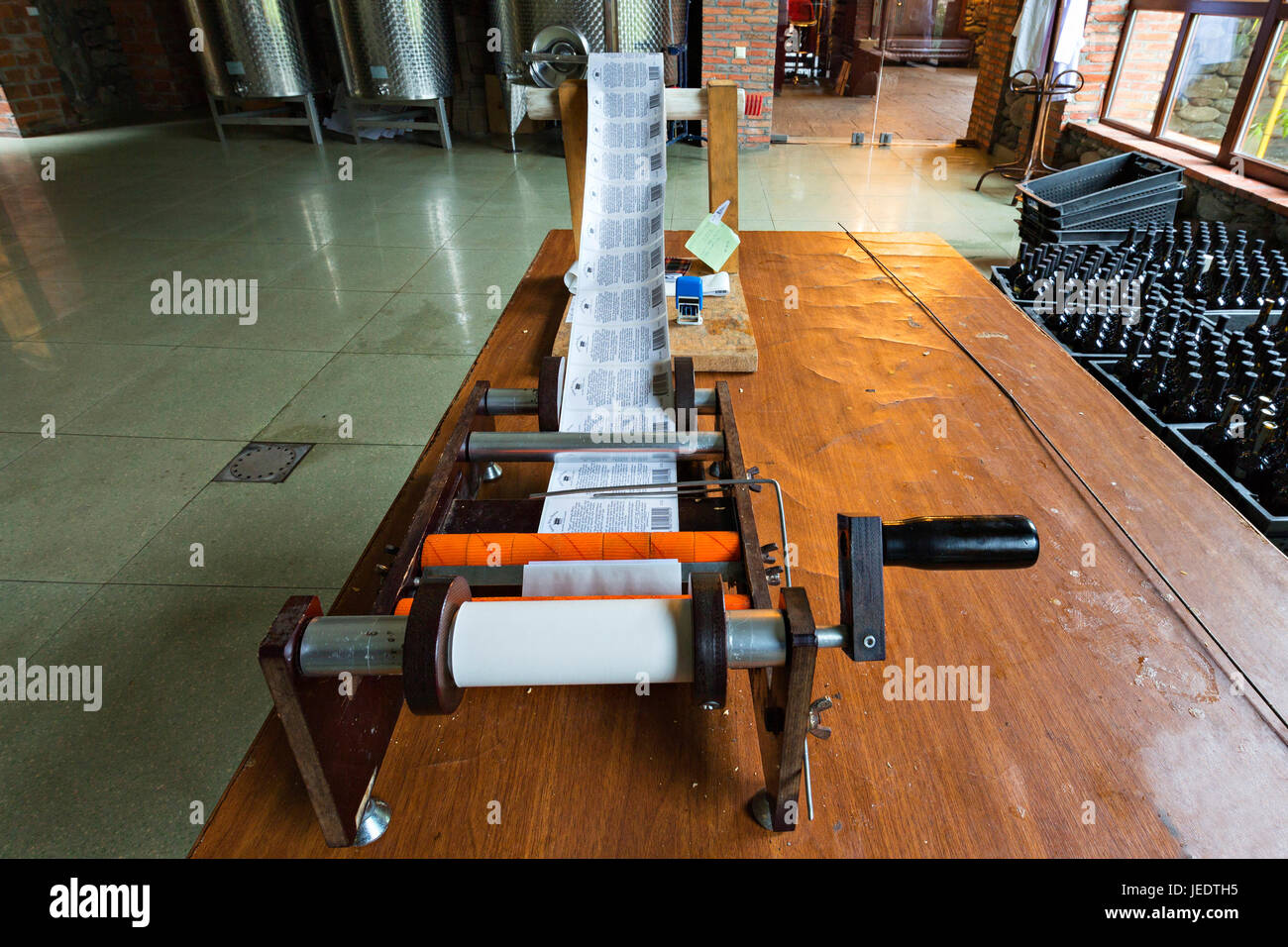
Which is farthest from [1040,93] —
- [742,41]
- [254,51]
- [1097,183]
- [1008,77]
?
[254,51]

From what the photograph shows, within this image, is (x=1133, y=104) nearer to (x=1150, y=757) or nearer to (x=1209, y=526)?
(x=1209, y=526)

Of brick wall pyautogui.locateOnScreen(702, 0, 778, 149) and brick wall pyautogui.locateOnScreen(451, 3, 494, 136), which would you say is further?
brick wall pyautogui.locateOnScreen(451, 3, 494, 136)

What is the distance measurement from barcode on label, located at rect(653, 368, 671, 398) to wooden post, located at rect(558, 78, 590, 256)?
0.47 metres

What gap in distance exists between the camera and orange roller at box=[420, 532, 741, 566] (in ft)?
2.53

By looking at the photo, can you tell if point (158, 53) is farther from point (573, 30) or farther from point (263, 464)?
point (263, 464)

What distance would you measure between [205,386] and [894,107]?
713cm

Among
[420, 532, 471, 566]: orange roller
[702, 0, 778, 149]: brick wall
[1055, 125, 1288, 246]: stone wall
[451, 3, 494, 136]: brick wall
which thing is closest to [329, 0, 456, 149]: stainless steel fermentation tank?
[451, 3, 494, 136]: brick wall

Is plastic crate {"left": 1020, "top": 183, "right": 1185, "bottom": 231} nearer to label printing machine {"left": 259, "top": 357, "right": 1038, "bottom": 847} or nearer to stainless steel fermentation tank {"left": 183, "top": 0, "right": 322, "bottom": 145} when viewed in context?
label printing machine {"left": 259, "top": 357, "right": 1038, "bottom": 847}

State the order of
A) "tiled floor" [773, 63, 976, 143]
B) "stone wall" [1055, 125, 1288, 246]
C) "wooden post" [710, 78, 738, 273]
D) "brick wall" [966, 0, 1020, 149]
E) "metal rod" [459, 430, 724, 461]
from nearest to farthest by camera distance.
Result: "metal rod" [459, 430, 724, 461]
"wooden post" [710, 78, 738, 273]
"stone wall" [1055, 125, 1288, 246]
"brick wall" [966, 0, 1020, 149]
"tiled floor" [773, 63, 976, 143]

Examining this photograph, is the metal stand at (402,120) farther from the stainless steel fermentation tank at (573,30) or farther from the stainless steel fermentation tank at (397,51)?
the stainless steel fermentation tank at (573,30)

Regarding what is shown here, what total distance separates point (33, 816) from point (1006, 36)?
22.0 feet

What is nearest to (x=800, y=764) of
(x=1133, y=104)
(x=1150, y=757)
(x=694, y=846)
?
(x=694, y=846)

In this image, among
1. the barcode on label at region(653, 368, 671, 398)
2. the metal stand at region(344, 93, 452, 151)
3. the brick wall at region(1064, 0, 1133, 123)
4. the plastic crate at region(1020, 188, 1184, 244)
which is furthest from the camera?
the metal stand at region(344, 93, 452, 151)

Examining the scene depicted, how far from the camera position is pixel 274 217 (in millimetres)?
4129
